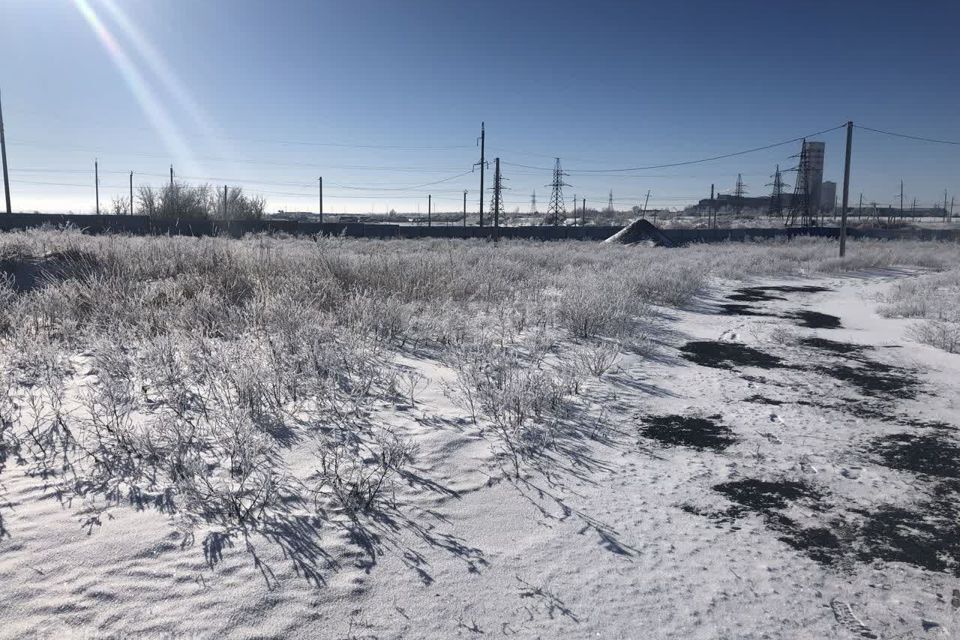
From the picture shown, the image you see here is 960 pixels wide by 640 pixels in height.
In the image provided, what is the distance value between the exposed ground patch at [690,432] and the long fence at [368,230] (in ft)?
65.3

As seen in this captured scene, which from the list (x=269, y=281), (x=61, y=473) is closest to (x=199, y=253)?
(x=269, y=281)

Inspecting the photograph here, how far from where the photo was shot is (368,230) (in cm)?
3206

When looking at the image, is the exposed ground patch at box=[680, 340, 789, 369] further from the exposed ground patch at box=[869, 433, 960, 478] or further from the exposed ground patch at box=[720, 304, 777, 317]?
the exposed ground patch at box=[720, 304, 777, 317]

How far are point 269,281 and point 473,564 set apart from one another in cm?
655

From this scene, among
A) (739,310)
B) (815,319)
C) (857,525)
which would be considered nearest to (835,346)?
(815,319)

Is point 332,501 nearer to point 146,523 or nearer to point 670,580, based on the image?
point 146,523

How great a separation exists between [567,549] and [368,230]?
3072 centimetres

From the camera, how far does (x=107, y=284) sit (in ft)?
23.2

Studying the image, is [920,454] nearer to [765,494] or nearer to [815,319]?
[765,494]

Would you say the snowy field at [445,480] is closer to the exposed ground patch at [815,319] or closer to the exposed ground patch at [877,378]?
the exposed ground patch at [877,378]

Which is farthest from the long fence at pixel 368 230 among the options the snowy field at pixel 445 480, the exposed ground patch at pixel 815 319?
the snowy field at pixel 445 480

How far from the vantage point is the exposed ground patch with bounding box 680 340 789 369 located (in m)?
6.79

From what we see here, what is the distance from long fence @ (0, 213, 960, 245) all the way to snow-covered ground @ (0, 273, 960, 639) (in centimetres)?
2058

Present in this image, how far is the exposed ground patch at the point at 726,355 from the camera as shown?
679 cm
